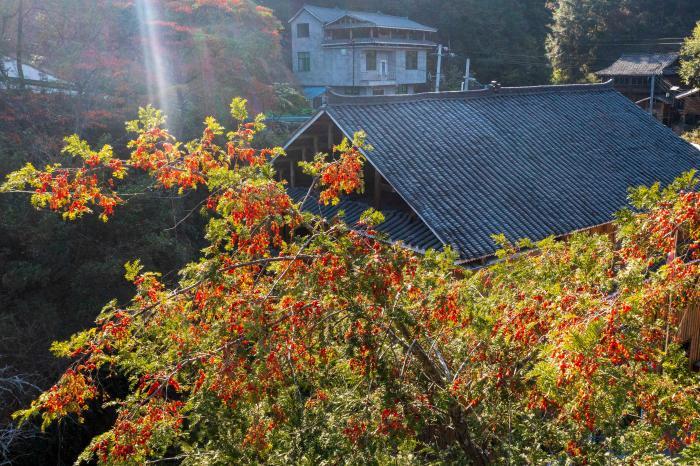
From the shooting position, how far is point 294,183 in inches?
583

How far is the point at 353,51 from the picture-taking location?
1438 inches

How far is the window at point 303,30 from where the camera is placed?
38.4m

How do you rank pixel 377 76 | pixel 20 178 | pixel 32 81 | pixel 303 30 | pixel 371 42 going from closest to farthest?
pixel 20 178, pixel 32 81, pixel 371 42, pixel 377 76, pixel 303 30

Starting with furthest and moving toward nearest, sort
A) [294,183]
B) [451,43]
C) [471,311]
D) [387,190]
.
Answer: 1. [451,43]
2. [294,183]
3. [387,190]
4. [471,311]

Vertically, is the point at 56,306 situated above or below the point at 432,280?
below

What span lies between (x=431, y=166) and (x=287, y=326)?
9.33m

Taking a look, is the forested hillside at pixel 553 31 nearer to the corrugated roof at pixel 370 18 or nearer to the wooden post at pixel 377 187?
the corrugated roof at pixel 370 18

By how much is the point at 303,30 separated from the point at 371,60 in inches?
202

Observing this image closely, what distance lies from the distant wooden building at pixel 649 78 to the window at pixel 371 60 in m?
16.2

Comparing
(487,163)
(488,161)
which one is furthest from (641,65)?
(487,163)

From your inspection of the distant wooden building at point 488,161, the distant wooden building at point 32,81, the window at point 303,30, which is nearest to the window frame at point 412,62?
the window at point 303,30

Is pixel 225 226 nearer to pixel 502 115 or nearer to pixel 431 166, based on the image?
pixel 431 166

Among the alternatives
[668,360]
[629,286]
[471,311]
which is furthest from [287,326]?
[668,360]

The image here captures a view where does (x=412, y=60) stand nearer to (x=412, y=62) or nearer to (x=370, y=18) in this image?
(x=412, y=62)
